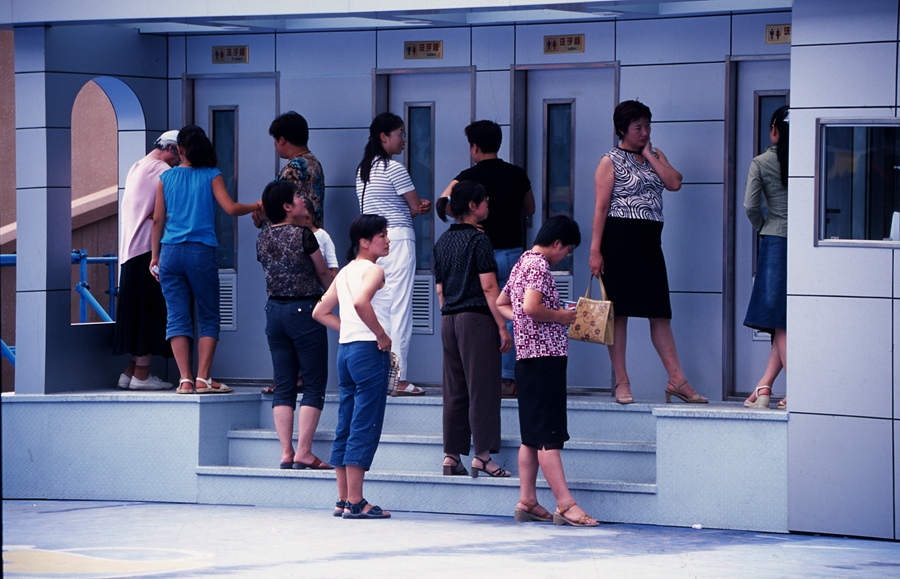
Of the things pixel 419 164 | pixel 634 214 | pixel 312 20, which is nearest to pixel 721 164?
pixel 634 214

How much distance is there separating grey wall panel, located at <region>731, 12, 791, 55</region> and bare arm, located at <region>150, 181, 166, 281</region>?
13.3 feet

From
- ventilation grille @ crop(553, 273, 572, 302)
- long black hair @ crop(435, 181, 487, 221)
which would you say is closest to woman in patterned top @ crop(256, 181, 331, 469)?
long black hair @ crop(435, 181, 487, 221)

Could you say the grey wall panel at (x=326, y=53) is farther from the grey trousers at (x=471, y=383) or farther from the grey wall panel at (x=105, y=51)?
the grey trousers at (x=471, y=383)

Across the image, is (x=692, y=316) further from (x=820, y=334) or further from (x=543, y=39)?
(x=543, y=39)

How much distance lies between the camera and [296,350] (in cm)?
730

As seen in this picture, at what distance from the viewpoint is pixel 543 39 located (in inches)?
333

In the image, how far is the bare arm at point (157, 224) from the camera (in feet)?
26.5

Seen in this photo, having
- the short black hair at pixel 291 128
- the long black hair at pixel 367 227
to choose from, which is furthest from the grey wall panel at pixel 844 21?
the short black hair at pixel 291 128

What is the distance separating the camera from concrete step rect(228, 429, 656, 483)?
7098mm

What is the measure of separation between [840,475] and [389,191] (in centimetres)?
342

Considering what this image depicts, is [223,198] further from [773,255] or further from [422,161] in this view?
[773,255]

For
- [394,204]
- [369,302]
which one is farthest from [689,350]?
[369,302]

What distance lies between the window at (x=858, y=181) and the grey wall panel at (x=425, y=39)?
3.05 metres

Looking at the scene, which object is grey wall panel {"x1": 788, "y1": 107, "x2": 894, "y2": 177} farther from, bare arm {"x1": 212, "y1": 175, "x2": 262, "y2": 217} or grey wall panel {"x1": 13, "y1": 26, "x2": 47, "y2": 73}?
grey wall panel {"x1": 13, "y1": 26, "x2": 47, "y2": 73}
